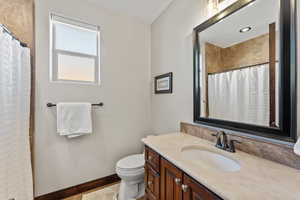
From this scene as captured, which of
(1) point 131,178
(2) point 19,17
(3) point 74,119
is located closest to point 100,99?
(3) point 74,119

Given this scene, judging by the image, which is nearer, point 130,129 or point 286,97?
point 286,97

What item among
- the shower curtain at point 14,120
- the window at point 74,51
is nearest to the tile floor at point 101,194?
the shower curtain at point 14,120

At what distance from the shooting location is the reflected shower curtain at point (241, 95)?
920 mm

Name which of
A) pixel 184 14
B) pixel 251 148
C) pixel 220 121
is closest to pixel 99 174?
pixel 220 121

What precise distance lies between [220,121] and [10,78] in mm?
1748

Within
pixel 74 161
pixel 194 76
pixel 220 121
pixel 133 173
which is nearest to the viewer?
pixel 220 121

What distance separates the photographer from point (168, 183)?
0.98m

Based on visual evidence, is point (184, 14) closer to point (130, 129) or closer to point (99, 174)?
point (130, 129)

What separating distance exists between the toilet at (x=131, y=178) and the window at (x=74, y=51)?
1.18 meters

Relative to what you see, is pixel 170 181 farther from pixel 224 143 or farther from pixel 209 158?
pixel 224 143

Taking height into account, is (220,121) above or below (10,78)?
below

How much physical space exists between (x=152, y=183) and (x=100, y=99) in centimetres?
125

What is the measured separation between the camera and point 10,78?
105 cm

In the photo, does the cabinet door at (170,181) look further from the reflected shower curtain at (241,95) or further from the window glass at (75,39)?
the window glass at (75,39)
